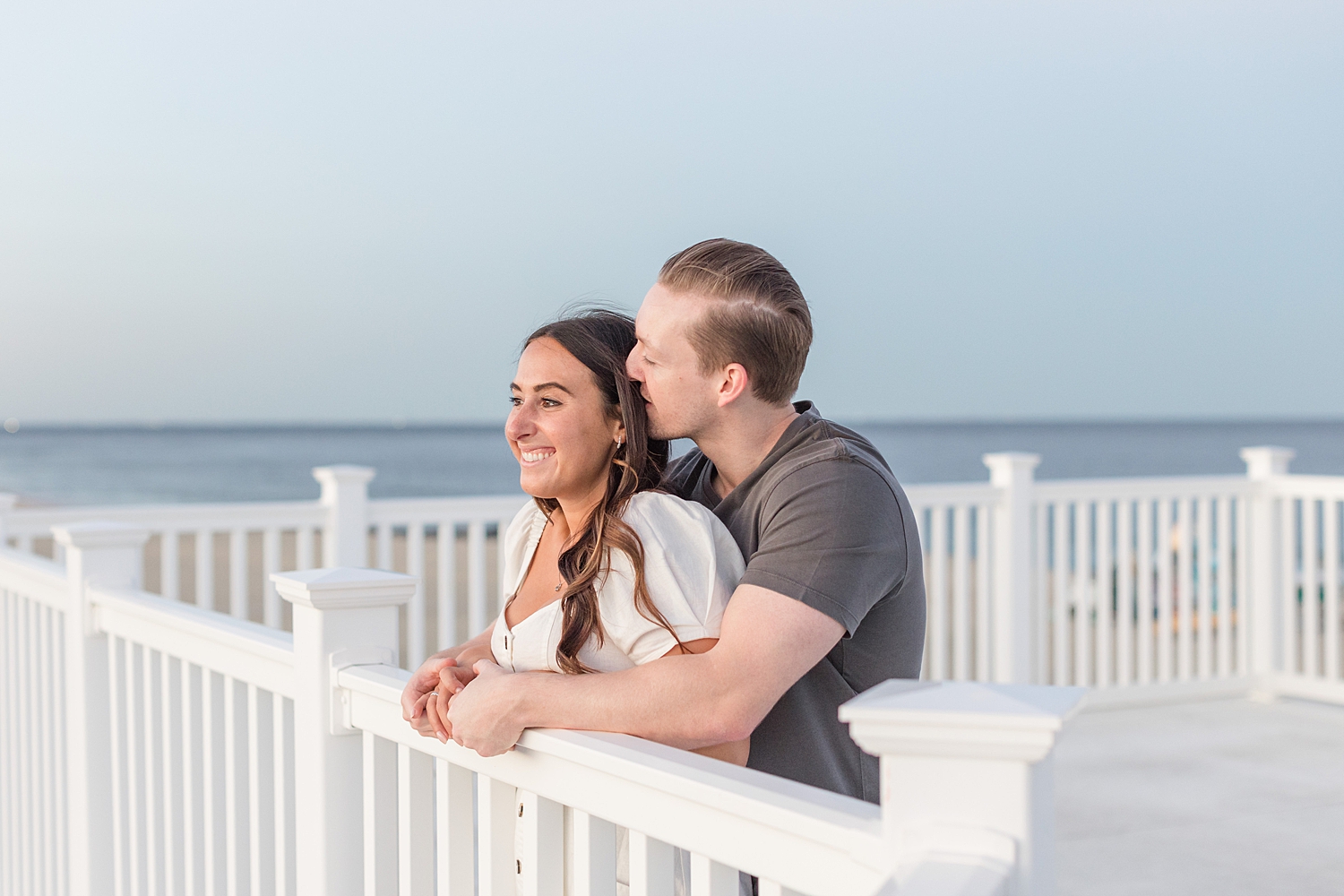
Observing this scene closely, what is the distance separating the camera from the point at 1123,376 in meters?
32.9

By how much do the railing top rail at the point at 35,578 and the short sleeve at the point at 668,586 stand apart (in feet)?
6.01

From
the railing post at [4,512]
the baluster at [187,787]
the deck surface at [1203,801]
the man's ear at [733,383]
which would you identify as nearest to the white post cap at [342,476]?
the railing post at [4,512]

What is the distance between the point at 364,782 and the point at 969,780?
1016 millimetres

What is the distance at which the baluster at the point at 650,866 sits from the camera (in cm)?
98

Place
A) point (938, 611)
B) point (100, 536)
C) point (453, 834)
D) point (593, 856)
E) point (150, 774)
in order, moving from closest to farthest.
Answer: point (593, 856)
point (453, 834)
point (150, 774)
point (100, 536)
point (938, 611)

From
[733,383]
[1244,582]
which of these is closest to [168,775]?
[733,383]

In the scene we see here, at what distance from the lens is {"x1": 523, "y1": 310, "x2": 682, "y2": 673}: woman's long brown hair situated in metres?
1.25

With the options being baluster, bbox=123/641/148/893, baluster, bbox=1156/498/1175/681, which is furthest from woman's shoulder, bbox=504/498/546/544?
baluster, bbox=1156/498/1175/681

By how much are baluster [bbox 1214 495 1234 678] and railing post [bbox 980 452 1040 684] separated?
1.16 meters

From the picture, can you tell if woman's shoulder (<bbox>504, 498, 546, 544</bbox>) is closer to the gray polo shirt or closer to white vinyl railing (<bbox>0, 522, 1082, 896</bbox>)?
white vinyl railing (<bbox>0, 522, 1082, 896</bbox>)

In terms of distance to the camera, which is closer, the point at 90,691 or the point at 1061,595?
the point at 90,691

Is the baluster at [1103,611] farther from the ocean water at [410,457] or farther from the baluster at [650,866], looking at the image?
the ocean water at [410,457]

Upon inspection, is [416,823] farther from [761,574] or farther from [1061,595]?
[1061,595]

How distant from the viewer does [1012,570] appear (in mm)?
5133
